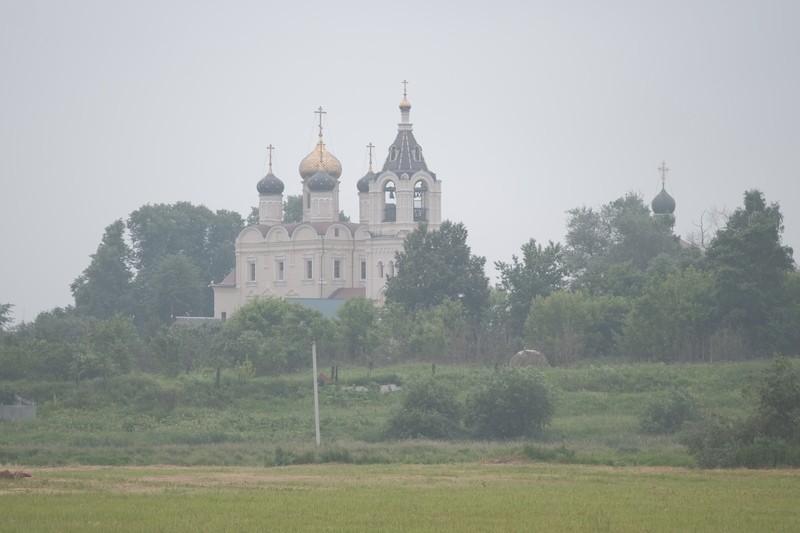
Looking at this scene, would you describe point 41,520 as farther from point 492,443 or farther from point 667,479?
point 492,443

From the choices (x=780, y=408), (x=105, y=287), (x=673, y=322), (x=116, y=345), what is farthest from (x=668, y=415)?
(x=105, y=287)

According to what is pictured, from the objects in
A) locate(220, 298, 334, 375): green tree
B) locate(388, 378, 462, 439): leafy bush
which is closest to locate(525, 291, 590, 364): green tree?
locate(220, 298, 334, 375): green tree

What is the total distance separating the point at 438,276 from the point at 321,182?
42.7 feet

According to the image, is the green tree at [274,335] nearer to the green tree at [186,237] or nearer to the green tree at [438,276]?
the green tree at [438,276]

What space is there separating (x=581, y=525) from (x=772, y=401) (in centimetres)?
1129

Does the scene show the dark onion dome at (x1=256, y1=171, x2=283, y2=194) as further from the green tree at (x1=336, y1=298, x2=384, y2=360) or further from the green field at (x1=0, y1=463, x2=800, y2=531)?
the green field at (x1=0, y1=463, x2=800, y2=531)

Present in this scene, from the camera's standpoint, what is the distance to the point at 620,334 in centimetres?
5700

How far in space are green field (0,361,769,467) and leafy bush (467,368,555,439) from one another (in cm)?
60

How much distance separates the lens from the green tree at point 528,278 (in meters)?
62.6

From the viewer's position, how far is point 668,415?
135ft

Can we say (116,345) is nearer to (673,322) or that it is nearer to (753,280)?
(673,322)

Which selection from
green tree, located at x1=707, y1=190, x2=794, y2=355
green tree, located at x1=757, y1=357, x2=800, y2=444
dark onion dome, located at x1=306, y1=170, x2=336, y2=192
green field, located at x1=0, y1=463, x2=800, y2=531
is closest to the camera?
green field, located at x1=0, y1=463, x2=800, y2=531

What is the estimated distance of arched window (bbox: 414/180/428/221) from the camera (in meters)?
72.6

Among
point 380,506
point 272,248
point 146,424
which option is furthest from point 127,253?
point 380,506
